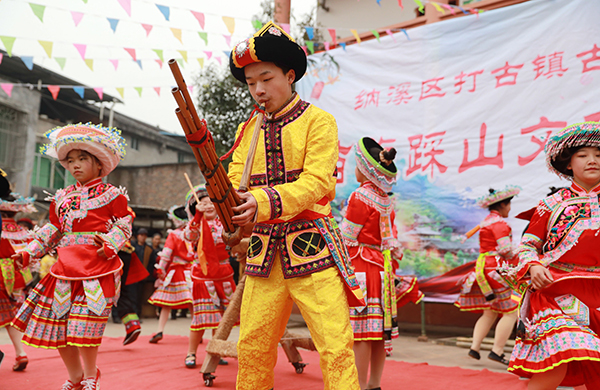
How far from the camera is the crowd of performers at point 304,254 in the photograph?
2084mm

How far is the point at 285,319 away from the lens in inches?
86.8

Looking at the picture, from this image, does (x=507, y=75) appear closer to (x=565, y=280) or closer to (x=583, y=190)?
(x=583, y=190)

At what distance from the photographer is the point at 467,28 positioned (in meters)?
6.82

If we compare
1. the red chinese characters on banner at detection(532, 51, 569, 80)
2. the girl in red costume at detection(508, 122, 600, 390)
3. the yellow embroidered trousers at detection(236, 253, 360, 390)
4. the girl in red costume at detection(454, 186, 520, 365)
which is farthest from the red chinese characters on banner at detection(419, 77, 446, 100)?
the yellow embroidered trousers at detection(236, 253, 360, 390)

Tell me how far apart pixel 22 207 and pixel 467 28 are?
230 inches

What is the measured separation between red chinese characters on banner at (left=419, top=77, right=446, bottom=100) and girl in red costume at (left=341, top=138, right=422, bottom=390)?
3.49 metres

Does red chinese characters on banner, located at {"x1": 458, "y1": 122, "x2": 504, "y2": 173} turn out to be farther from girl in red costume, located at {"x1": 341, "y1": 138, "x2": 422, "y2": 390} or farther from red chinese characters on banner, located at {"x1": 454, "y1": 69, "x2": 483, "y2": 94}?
girl in red costume, located at {"x1": 341, "y1": 138, "x2": 422, "y2": 390}

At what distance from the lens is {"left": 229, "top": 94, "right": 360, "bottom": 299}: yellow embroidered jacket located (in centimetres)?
208

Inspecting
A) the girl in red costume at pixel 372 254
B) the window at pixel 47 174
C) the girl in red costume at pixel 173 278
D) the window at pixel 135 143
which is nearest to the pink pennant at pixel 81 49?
the girl in red costume at pixel 173 278

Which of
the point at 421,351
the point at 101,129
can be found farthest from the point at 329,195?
the point at 421,351

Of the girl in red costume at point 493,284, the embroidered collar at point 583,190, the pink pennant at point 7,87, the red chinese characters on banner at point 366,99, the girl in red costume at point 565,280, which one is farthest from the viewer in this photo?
the pink pennant at point 7,87

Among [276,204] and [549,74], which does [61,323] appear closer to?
[276,204]

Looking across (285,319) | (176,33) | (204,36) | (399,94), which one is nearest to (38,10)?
(176,33)

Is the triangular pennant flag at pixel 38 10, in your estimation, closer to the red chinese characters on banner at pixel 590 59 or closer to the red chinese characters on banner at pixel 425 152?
the red chinese characters on banner at pixel 425 152
